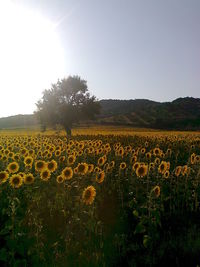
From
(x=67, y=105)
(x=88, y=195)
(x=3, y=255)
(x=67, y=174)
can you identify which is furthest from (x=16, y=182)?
(x=67, y=105)

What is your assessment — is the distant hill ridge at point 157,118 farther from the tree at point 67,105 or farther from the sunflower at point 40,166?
the sunflower at point 40,166

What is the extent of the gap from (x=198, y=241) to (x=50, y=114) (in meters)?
34.9

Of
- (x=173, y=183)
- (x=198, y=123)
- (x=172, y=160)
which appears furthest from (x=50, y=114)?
(x=198, y=123)

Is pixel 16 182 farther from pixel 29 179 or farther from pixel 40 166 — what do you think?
pixel 40 166

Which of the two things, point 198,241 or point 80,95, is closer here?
point 198,241

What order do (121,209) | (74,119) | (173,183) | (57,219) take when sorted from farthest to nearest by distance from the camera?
(74,119) → (173,183) → (121,209) → (57,219)

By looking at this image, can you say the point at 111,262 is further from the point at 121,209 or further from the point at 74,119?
the point at 74,119

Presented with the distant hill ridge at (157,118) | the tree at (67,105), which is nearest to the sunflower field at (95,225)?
the tree at (67,105)

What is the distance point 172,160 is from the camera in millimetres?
13133

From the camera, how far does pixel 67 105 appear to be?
128ft

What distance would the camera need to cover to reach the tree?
3879cm

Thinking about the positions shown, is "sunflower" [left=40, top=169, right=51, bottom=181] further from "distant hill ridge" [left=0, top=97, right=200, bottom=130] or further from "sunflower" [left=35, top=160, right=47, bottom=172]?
"distant hill ridge" [left=0, top=97, right=200, bottom=130]

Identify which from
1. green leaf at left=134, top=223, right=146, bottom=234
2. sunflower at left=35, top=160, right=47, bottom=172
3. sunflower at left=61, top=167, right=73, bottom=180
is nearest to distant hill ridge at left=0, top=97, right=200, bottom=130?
sunflower at left=35, top=160, right=47, bottom=172

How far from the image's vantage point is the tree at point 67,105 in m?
38.8
